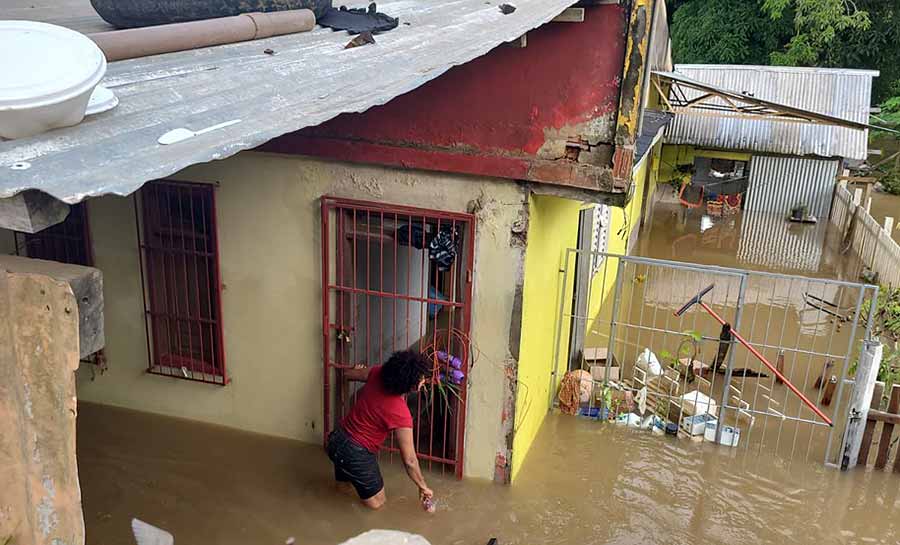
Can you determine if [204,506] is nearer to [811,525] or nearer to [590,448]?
[590,448]

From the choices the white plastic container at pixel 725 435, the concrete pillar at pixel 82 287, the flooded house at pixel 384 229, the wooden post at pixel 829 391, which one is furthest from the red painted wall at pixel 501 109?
the wooden post at pixel 829 391

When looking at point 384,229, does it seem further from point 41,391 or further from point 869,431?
point 869,431

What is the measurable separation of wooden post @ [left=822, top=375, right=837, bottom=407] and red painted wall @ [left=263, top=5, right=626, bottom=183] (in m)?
5.37

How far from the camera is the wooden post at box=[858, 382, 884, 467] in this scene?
23.2ft

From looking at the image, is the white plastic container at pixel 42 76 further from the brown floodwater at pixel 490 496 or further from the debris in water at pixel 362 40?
the brown floodwater at pixel 490 496

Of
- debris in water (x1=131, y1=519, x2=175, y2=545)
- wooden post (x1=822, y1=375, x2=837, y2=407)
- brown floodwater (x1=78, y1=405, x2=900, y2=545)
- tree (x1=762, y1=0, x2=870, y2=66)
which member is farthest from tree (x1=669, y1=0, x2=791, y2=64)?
debris in water (x1=131, y1=519, x2=175, y2=545)

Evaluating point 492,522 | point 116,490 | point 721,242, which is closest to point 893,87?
point 721,242

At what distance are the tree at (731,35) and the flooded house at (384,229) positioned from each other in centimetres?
2138

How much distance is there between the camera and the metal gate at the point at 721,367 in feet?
24.7

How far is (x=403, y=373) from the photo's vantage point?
5.39 meters

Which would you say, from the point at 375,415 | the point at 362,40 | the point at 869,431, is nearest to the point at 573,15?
the point at 362,40

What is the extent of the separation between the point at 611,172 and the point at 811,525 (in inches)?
143

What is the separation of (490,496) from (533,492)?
1.45 feet

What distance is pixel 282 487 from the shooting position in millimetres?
6367
